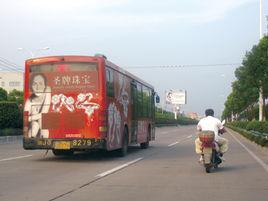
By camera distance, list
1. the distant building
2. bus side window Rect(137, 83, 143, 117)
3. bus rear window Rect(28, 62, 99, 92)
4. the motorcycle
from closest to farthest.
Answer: the motorcycle
bus rear window Rect(28, 62, 99, 92)
bus side window Rect(137, 83, 143, 117)
the distant building

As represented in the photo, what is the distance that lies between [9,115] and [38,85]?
848 inches

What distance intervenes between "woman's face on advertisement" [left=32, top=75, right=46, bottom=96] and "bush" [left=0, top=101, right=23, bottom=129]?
21.0m

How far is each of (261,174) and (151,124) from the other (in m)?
12.6

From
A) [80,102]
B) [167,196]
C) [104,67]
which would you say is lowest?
[167,196]

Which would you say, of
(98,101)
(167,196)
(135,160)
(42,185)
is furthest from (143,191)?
(135,160)

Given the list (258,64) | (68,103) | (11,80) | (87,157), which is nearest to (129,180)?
(68,103)

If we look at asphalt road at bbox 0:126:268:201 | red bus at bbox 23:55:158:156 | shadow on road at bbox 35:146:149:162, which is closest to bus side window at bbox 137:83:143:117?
shadow on road at bbox 35:146:149:162

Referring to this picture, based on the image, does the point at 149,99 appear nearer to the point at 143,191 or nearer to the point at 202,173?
the point at 202,173

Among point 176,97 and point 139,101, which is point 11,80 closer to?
point 176,97

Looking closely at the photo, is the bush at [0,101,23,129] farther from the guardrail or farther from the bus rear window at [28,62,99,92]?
the bus rear window at [28,62,99,92]

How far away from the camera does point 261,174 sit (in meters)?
14.7

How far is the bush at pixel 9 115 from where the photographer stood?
38.1 meters

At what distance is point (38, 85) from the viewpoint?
17766 mm

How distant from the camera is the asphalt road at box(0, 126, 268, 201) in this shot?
1054 cm
